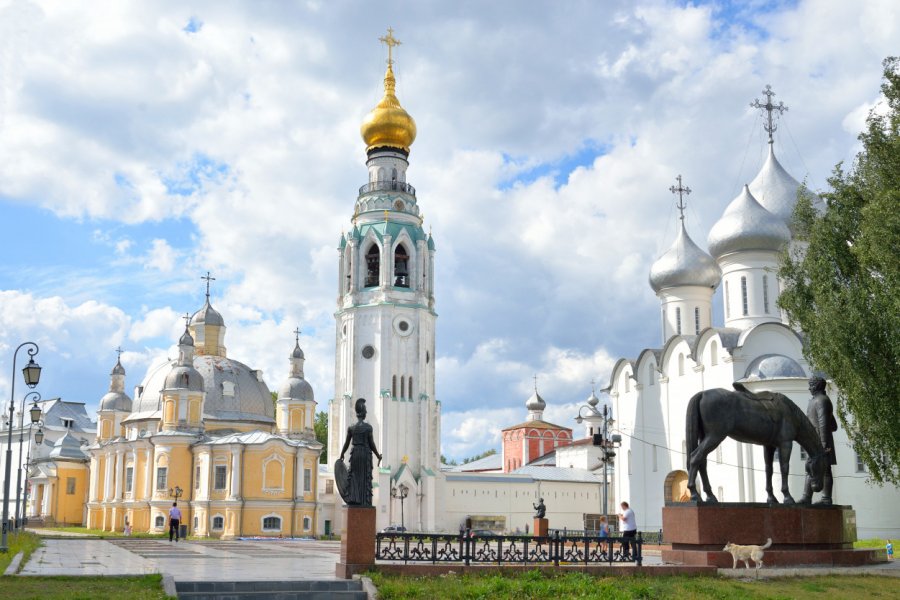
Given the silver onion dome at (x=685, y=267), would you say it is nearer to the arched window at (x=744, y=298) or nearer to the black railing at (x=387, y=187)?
the arched window at (x=744, y=298)

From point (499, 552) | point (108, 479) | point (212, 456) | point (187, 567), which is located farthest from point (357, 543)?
point (108, 479)

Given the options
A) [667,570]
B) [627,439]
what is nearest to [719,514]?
Result: [667,570]

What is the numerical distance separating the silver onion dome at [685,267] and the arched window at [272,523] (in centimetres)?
2210

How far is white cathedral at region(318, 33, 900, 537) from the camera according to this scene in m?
37.8

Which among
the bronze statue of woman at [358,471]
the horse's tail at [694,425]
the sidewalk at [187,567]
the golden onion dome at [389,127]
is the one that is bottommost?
the sidewalk at [187,567]

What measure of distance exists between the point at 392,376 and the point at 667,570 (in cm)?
3970

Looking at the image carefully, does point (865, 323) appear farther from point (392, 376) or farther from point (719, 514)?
point (392, 376)

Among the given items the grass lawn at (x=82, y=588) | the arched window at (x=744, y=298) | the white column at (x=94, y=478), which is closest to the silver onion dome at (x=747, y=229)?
the arched window at (x=744, y=298)

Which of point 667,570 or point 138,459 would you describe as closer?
point 667,570

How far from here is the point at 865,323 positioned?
63.7 ft

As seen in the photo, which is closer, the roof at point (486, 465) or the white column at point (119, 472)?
the white column at point (119, 472)

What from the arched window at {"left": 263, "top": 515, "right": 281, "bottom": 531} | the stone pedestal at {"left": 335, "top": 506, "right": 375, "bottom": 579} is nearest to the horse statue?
the stone pedestal at {"left": 335, "top": 506, "right": 375, "bottom": 579}

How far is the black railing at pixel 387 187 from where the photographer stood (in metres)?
57.3

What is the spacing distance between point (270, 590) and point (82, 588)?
2.50 m
